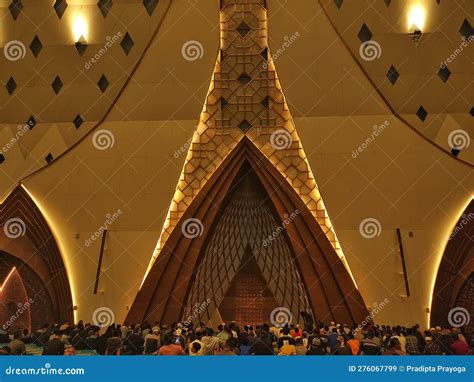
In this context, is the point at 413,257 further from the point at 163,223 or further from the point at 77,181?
the point at 77,181

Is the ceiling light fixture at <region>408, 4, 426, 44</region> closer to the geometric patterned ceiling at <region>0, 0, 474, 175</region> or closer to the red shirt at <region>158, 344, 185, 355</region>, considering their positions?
the geometric patterned ceiling at <region>0, 0, 474, 175</region>

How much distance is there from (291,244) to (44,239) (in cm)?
724

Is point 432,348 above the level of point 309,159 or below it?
below

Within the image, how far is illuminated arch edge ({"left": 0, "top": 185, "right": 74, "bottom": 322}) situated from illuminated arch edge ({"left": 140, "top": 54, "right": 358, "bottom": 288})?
2797 mm

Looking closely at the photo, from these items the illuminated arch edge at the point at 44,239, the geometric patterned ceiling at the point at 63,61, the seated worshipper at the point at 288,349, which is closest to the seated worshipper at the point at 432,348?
the seated worshipper at the point at 288,349

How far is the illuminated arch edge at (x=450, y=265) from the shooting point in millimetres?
16484

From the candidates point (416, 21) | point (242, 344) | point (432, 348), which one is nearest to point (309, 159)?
point (416, 21)

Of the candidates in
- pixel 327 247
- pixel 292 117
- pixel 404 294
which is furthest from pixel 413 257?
pixel 292 117

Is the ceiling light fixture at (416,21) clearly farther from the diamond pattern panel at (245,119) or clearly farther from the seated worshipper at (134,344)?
the seated worshipper at (134,344)

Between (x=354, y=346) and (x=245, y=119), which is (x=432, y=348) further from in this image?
(x=245, y=119)

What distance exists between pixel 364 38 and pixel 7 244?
12.7 m

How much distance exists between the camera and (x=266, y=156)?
17203 millimetres

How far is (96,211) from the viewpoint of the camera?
17.2 meters

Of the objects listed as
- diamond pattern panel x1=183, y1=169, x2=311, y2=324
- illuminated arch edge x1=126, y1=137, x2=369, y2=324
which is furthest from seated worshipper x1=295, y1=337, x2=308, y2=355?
diamond pattern panel x1=183, y1=169, x2=311, y2=324
